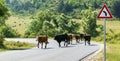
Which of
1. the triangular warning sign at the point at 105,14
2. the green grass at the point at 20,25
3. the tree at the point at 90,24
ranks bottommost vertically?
the green grass at the point at 20,25

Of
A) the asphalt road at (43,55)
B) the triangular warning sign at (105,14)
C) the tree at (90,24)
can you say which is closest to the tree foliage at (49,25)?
the tree at (90,24)

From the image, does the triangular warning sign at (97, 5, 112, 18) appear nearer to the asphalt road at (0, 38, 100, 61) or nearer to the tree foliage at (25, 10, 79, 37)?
the asphalt road at (0, 38, 100, 61)

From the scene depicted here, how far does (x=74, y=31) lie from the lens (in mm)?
112875

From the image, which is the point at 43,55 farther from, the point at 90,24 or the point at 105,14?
the point at 90,24

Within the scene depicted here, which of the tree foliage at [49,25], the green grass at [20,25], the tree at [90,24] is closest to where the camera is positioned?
the tree foliage at [49,25]

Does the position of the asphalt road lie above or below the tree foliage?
above

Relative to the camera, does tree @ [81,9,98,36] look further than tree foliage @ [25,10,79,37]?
Yes

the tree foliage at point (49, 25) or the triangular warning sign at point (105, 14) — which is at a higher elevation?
the triangular warning sign at point (105, 14)

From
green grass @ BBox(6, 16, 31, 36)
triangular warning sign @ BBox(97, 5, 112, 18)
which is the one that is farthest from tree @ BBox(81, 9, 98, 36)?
triangular warning sign @ BBox(97, 5, 112, 18)

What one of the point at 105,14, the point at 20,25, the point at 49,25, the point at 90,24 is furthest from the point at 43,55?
the point at 20,25

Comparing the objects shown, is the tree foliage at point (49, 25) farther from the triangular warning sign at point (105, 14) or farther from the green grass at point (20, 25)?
the triangular warning sign at point (105, 14)

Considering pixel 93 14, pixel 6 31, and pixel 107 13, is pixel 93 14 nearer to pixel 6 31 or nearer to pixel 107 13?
pixel 6 31

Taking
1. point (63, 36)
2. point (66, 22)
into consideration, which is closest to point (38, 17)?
point (66, 22)

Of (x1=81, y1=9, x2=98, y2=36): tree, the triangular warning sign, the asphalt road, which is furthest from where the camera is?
(x1=81, y1=9, x2=98, y2=36): tree
